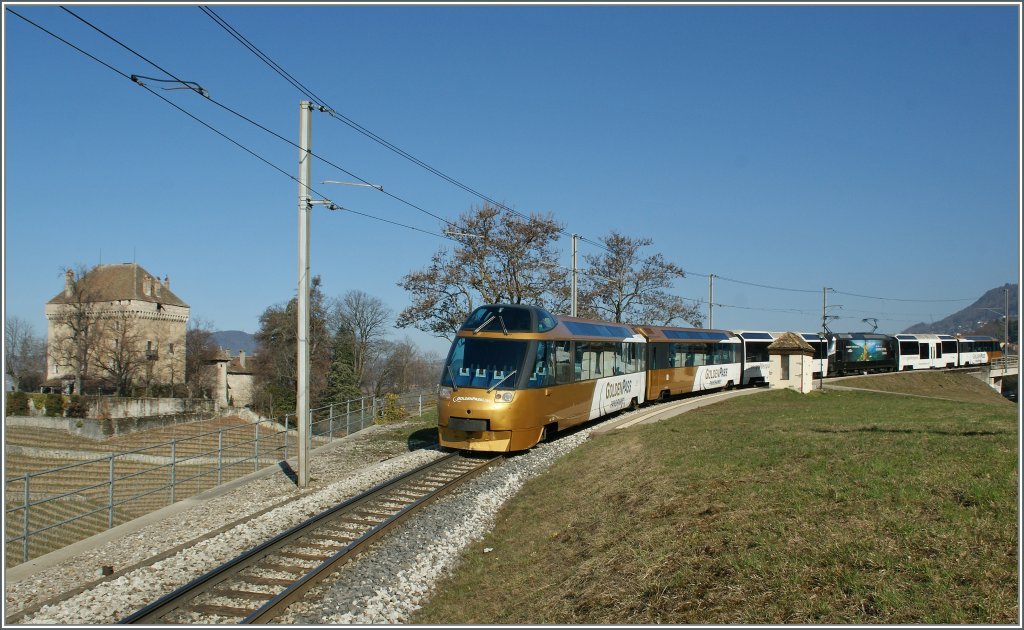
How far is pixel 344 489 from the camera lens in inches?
531

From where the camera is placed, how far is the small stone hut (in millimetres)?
30797

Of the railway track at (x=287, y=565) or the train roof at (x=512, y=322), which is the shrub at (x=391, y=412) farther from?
the railway track at (x=287, y=565)

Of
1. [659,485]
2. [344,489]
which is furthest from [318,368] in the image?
[659,485]

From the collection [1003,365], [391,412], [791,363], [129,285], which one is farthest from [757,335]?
[129,285]

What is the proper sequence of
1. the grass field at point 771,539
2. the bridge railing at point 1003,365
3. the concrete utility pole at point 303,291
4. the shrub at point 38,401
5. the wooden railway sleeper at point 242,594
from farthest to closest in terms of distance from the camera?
the bridge railing at point 1003,365 → the shrub at point 38,401 → the concrete utility pole at point 303,291 → the wooden railway sleeper at point 242,594 → the grass field at point 771,539

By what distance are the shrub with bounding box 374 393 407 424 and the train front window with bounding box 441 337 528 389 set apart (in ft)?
37.6

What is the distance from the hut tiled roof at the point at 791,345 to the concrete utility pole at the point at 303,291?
23.5m

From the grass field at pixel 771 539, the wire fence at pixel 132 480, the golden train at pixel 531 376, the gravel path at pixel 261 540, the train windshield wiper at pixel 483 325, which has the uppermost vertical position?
the train windshield wiper at pixel 483 325

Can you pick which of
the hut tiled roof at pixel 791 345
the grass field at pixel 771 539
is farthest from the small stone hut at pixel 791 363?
the grass field at pixel 771 539

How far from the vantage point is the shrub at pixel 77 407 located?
177 feet

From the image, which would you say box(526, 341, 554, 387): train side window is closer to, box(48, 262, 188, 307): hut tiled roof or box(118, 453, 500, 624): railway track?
box(118, 453, 500, 624): railway track

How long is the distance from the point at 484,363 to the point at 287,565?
801 cm

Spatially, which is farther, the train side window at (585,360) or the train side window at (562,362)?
the train side window at (585,360)

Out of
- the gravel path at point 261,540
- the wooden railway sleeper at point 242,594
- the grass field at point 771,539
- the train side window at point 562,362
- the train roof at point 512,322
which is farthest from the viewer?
the train side window at point 562,362
